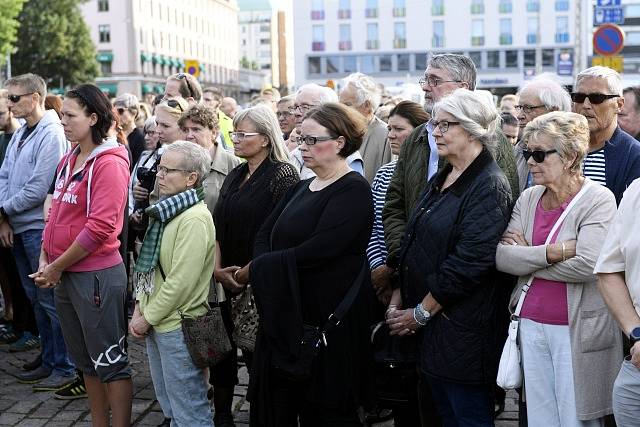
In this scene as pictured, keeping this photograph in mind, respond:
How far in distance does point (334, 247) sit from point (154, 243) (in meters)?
1.25

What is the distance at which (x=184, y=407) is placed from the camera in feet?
15.5

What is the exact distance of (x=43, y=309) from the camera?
21.3 feet

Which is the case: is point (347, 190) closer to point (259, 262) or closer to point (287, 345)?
point (259, 262)

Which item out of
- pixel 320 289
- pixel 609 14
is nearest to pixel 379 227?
pixel 320 289

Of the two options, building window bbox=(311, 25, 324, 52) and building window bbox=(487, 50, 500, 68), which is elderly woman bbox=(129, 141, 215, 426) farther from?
building window bbox=(487, 50, 500, 68)

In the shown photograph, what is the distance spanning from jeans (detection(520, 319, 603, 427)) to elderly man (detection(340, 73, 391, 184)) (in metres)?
2.70

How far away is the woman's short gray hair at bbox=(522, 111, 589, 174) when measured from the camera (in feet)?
12.2

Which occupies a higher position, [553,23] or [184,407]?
[553,23]

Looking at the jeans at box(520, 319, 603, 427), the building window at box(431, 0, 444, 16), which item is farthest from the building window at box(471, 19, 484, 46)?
the jeans at box(520, 319, 603, 427)

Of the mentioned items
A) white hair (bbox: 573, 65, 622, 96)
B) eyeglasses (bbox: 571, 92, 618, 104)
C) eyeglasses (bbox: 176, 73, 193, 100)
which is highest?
eyeglasses (bbox: 176, 73, 193, 100)

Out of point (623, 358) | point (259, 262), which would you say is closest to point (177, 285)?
point (259, 262)

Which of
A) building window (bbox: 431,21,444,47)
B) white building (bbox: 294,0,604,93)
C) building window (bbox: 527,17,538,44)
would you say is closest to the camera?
building window (bbox: 527,17,538,44)

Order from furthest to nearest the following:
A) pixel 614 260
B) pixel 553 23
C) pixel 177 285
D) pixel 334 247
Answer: pixel 553 23
pixel 177 285
pixel 334 247
pixel 614 260

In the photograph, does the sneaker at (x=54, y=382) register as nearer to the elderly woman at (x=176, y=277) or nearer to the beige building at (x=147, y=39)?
the elderly woman at (x=176, y=277)
